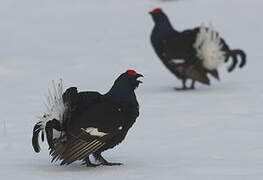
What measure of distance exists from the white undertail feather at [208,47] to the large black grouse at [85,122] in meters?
4.72

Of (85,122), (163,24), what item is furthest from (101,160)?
(163,24)

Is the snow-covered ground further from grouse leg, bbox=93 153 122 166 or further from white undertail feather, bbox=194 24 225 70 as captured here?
white undertail feather, bbox=194 24 225 70

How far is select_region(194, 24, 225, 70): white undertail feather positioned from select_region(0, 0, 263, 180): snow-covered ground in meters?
0.40

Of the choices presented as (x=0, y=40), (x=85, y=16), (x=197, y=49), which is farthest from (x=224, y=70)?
(x=85, y=16)

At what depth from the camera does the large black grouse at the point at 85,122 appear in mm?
5559

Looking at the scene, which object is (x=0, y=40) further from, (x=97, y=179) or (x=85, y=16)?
(x=97, y=179)

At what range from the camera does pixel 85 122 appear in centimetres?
565

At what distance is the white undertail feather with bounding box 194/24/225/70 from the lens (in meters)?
10.6

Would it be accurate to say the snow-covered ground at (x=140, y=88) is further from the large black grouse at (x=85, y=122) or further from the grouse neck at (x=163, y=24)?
the grouse neck at (x=163, y=24)

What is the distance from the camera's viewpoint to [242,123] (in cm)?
802

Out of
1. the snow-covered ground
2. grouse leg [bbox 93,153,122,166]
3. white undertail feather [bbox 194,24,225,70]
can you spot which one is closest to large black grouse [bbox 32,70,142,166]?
grouse leg [bbox 93,153,122,166]

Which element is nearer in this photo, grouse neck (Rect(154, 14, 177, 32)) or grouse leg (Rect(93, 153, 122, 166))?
grouse leg (Rect(93, 153, 122, 166))

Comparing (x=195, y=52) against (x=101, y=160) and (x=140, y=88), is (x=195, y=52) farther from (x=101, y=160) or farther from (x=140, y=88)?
(x=101, y=160)

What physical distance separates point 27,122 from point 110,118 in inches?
104
